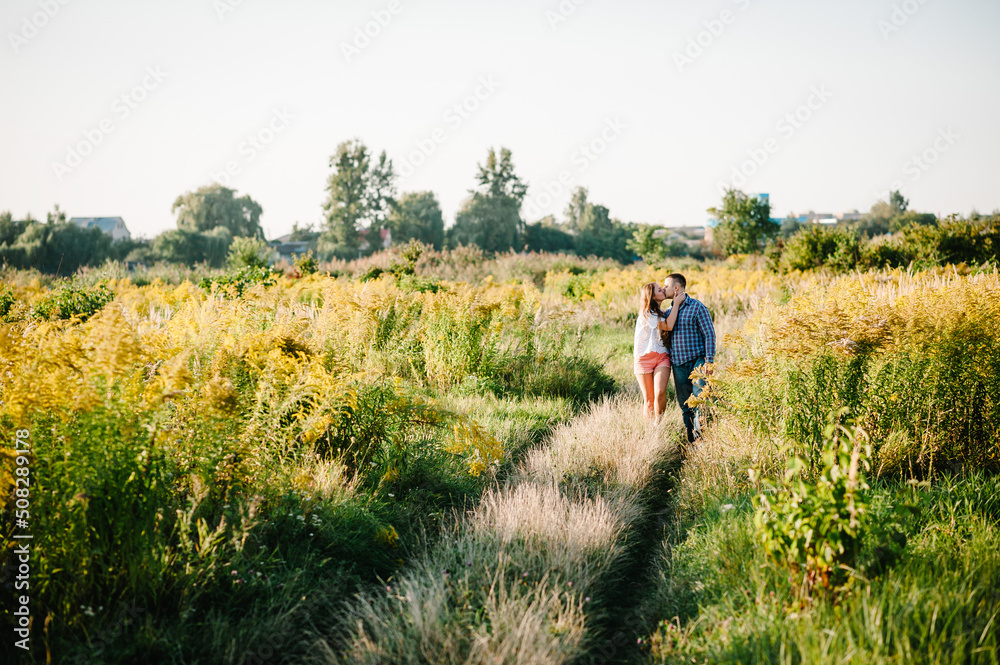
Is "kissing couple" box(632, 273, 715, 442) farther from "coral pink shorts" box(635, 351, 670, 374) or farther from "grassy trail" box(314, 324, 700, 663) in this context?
"grassy trail" box(314, 324, 700, 663)

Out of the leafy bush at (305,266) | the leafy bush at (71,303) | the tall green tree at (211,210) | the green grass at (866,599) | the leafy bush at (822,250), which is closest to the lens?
the green grass at (866,599)

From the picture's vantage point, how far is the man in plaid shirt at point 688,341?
5609mm

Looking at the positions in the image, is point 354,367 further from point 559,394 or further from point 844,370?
point 844,370

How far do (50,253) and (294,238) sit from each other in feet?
116

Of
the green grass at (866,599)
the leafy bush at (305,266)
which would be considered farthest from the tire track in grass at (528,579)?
the leafy bush at (305,266)

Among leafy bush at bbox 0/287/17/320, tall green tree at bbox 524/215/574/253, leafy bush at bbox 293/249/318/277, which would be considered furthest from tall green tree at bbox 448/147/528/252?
leafy bush at bbox 0/287/17/320

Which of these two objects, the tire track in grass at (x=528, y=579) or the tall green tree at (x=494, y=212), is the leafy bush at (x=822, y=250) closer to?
the tire track in grass at (x=528, y=579)

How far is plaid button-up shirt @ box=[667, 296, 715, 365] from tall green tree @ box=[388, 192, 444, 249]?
4693 centimetres

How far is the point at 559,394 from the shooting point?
7.05m

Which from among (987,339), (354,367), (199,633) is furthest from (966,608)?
(354,367)

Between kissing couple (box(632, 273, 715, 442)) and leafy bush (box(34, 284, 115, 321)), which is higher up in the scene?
leafy bush (box(34, 284, 115, 321))

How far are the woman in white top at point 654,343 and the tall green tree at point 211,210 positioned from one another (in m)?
45.2

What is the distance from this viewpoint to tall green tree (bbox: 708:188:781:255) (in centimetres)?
3266

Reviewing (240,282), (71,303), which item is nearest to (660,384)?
(240,282)
